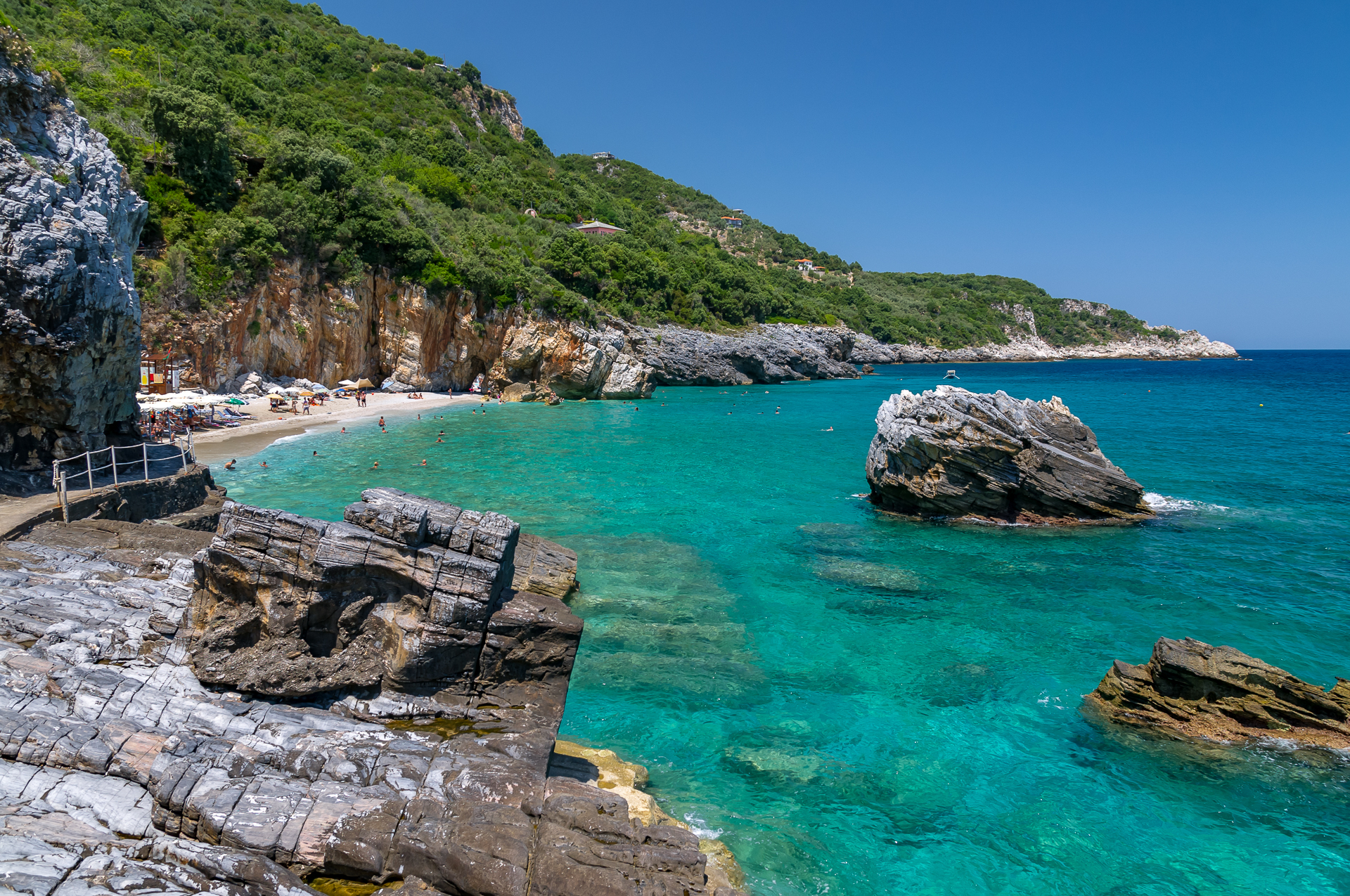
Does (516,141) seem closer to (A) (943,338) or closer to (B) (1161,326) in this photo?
(A) (943,338)

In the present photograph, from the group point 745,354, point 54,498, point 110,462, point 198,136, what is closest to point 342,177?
point 198,136

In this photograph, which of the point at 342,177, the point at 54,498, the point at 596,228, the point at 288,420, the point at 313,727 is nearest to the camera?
the point at 313,727

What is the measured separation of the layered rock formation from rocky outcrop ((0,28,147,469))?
5.95 meters

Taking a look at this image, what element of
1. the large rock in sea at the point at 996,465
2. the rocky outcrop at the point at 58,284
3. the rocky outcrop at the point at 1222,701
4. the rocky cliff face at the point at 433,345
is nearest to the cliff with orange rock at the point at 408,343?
the rocky cliff face at the point at 433,345

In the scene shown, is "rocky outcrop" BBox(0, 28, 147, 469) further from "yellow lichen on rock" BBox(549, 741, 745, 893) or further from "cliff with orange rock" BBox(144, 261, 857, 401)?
"cliff with orange rock" BBox(144, 261, 857, 401)

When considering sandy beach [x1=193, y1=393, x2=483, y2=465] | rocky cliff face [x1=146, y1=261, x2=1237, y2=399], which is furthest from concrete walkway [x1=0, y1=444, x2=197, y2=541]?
rocky cliff face [x1=146, y1=261, x2=1237, y2=399]

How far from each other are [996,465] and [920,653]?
36.0 ft

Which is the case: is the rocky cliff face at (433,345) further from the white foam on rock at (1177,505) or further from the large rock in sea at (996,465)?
the white foam on rock at (1177,505)

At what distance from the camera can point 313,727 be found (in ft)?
25.1

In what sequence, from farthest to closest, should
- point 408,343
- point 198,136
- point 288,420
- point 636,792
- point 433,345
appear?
point 433,345
point 408,343
point 198,136
point 288,420
point 636,792

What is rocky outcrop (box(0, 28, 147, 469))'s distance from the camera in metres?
13.5

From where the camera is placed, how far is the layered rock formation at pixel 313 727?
6.23 metres

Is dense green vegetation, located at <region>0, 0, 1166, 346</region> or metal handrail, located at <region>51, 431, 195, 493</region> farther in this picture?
dense green vegetation, located at <region>0, 0, 1166, 346</region>

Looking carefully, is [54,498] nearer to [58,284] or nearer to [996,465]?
[58,284]
